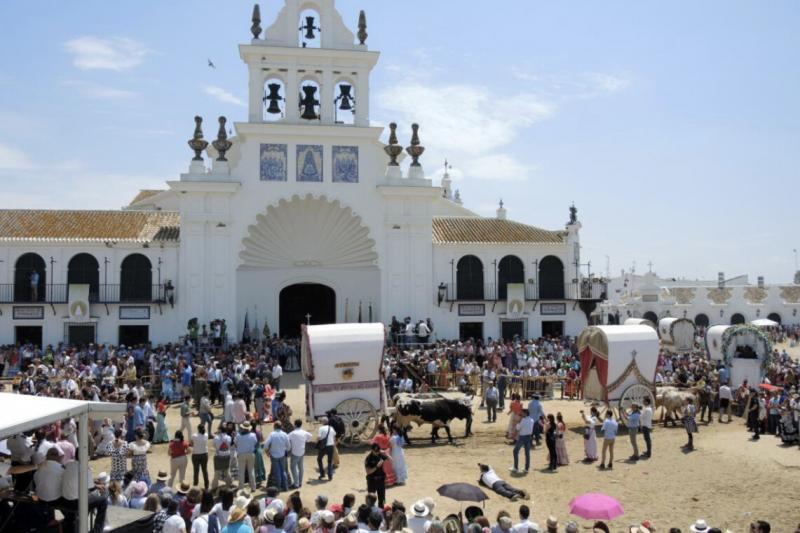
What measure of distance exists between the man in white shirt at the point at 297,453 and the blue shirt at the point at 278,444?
19 cm

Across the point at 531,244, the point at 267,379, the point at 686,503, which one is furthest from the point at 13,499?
the point at 531,244

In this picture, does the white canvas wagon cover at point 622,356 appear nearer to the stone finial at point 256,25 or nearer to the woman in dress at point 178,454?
the woman in dress at point 178,454

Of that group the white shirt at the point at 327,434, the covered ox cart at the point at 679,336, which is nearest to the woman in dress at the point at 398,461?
the white shirt at the point at 327,434

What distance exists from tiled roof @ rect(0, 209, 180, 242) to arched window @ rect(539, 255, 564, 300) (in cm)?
1725

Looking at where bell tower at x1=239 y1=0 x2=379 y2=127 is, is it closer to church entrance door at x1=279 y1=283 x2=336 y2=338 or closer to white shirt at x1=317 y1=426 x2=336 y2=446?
church entrance door at x1=279 y1=283 x2=336 y2=338

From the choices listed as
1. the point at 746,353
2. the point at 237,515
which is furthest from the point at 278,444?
the point at 746,353

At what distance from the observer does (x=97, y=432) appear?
1719 cm

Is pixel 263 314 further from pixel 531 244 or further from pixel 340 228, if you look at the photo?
pixel 531 244

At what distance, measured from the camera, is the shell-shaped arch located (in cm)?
3338

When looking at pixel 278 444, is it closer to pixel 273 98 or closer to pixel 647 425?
pixel 647 425

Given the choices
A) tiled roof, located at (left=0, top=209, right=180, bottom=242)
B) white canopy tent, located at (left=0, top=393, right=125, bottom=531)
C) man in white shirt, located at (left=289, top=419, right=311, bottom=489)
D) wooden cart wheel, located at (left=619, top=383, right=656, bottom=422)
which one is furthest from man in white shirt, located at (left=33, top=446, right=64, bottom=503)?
tiled roof, located at (left=0, top=209, right=180, bottom=242)

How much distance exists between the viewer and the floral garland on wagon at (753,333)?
83.6 feet

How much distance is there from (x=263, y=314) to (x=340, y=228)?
17.3ft

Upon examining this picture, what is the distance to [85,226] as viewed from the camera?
1312 inches
